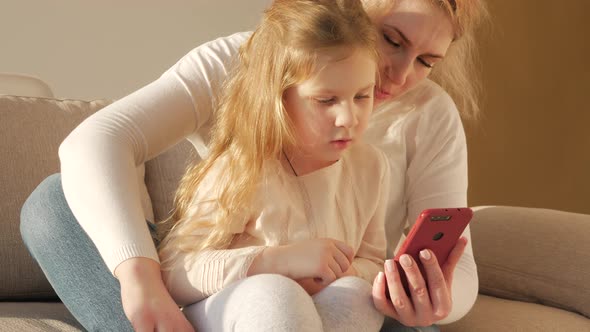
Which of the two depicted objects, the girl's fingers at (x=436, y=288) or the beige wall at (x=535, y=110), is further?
the beige wall at (x=535, y=110)

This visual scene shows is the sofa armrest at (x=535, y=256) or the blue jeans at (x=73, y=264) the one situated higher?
the blue jeans at (x=73, y=264)

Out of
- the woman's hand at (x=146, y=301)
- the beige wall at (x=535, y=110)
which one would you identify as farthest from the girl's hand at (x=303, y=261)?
the beige wall at (x=535, y=110)

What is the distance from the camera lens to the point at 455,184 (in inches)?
65.6

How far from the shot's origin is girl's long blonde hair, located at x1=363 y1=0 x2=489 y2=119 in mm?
1597

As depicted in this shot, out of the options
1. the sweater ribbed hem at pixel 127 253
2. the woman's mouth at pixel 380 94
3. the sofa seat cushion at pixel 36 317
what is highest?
the woman's mouth at pixel 380 94

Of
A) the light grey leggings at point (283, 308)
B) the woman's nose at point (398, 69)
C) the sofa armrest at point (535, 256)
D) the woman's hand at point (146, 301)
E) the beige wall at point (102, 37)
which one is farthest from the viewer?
the beige wall at point (102, 37)

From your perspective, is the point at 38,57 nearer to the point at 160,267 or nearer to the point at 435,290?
the point at 160,267

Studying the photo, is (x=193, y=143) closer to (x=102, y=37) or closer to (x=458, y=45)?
(x=458, y=45)

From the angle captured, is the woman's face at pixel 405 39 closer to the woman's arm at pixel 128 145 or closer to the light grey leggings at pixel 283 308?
the woman's arm at pixel 128 145

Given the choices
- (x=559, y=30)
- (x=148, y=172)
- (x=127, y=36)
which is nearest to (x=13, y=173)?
(x=148, y=172)

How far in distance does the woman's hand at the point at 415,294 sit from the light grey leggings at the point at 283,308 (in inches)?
0.9

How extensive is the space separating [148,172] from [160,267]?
0.71 metres

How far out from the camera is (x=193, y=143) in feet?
5.29

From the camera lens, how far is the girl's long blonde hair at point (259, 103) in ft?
4.35
